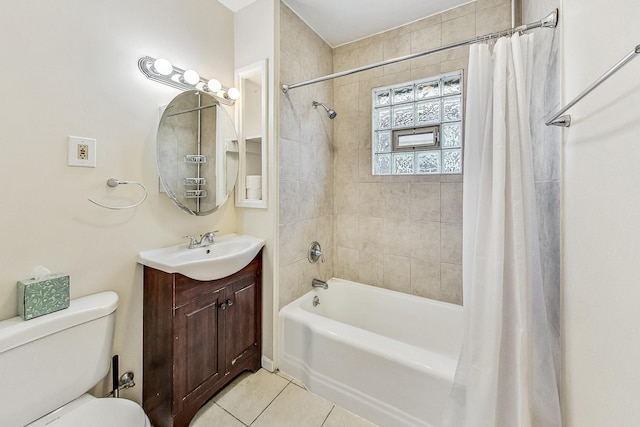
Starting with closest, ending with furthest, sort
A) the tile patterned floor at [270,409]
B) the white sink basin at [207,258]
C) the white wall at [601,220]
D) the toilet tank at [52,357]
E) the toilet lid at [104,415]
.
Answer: the white wall at [601,220], the toilet tank at [52,357], the toilet lid at [104,415], the white sink basin at [207,258], the tile patterned floor at [270,409]

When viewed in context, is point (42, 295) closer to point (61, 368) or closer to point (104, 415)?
point (61, 368)

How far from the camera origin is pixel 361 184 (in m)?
2.21

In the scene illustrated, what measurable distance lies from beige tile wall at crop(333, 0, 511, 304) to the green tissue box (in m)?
1.81

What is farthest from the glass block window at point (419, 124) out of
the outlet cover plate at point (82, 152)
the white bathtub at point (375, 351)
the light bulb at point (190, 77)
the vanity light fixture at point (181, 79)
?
the outlet cover plate at point (82, 152)

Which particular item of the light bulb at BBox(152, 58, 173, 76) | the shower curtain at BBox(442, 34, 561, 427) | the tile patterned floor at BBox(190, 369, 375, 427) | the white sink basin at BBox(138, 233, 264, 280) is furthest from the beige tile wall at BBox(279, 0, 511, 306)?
the shower curtain at BBox(442, 34, 561, 427)

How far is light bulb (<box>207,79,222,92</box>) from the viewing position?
163 cm

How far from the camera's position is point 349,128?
88.6 inches

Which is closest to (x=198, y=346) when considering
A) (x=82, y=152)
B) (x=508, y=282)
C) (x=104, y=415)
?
(x=104, y=415)

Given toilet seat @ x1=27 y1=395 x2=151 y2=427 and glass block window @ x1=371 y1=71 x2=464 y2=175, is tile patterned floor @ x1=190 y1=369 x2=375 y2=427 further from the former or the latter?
glass block window @ x1=371 y1=71 x2=464 y2=175

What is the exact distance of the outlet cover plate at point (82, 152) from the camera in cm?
113

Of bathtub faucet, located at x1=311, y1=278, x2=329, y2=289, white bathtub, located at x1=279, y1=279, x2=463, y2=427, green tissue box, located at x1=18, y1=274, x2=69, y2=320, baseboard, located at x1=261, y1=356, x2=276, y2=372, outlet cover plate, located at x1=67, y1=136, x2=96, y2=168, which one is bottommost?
baseboard, located at x1=261, y1=356, x2=276, y2=372

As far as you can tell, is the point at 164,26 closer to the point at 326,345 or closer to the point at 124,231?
the point at 124,231

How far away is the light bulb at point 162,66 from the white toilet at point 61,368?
1191 millimetres

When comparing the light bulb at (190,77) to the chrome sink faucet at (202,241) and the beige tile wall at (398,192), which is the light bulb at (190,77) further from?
the beige tile wall at (398,192)
